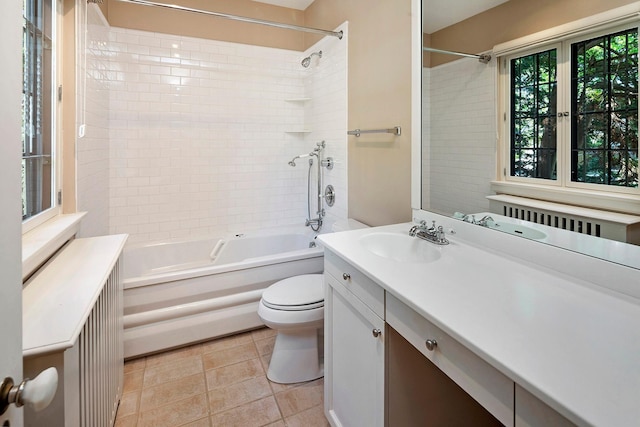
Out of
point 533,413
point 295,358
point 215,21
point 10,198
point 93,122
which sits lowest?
point 295,358

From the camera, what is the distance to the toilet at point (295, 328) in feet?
6.30

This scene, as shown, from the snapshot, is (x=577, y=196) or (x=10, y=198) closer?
(x=10, y=198)

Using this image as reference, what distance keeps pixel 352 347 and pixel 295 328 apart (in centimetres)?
61

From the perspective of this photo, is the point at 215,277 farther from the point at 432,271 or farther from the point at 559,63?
the point at 559,63

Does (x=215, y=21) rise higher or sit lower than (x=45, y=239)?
higher

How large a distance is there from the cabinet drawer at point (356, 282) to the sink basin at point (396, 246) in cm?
18

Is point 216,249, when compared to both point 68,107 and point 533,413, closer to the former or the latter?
point 68,107

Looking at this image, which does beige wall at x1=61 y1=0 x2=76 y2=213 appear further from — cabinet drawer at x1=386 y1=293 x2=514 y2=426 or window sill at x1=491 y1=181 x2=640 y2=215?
window sill at x1=491 y1=181 x2=640 y2=215

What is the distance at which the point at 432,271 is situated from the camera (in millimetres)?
1213

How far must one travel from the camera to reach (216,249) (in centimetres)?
310

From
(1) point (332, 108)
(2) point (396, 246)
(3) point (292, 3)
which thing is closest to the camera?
(2) point (396, 246)

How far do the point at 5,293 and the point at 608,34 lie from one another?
4.98ft

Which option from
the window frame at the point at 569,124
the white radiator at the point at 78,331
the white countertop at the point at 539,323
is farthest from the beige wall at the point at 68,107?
the window frame at the point at 569,124

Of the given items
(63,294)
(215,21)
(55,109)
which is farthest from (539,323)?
(215,21)
